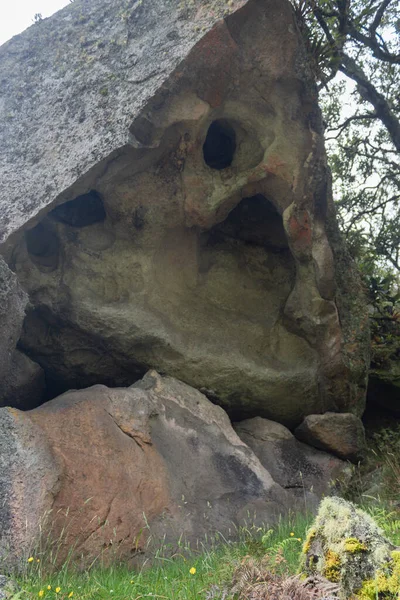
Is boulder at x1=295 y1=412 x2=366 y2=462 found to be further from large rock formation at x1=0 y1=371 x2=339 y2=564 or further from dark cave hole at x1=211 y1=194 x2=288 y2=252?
dark cave hole at x1=211 y1=194 x2=288 y2=252

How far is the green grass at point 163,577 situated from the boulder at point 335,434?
184cm

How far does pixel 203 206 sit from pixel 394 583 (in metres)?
4.04

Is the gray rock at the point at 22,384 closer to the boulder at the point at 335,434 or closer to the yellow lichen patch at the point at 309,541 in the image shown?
the boulder at the point at 335,434

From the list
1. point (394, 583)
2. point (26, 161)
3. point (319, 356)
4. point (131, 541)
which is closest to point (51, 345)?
point (26, 161)

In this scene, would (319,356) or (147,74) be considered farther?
(319,356)

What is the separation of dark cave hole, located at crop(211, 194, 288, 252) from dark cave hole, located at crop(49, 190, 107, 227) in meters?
1.31

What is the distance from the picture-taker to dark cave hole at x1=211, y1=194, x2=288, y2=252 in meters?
6.30

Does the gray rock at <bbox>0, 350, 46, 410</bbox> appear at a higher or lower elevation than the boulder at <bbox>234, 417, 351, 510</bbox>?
higher

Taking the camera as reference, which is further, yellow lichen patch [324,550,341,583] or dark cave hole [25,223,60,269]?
dark cave hole [25,223,60,269]

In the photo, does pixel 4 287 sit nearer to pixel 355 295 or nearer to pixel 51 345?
pixel 51 345

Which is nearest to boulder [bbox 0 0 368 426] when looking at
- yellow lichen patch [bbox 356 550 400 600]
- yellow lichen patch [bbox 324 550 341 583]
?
yellow lichen patch [bbox 324 550 341 583]

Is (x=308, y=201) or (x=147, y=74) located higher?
(x=147, y=74)

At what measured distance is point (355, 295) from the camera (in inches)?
247

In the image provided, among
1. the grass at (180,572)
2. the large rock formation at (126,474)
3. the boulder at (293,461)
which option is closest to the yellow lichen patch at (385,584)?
the grass at (180,572)
